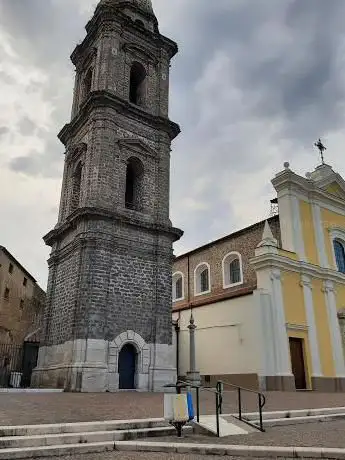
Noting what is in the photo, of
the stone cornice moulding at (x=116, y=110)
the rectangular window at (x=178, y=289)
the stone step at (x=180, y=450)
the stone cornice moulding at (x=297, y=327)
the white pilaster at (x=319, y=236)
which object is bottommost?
the stone step at (x=180, y=450)

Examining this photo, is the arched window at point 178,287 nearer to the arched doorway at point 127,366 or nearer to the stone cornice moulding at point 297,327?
the stone cornice moulding at point 297,327

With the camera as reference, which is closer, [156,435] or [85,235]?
[156,435]

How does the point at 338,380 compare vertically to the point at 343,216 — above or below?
below

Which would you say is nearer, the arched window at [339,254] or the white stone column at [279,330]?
the white stone column at [279,330]

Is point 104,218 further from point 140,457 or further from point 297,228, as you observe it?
A: point 140,457

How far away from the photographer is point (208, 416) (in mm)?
8289

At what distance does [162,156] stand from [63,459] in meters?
16.3

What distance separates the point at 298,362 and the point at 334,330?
3199 mm

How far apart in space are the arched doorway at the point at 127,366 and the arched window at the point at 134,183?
6.36 m

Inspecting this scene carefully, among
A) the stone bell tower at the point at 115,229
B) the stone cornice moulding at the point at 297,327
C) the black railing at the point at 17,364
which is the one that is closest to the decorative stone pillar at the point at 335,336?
the stone cornice moulding at the point at 297,327

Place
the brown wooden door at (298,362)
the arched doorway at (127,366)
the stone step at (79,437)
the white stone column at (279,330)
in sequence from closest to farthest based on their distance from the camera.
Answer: the stone step at (79,437) → the arched doorway at (127,366) → the white stone column at (279,330) → the brown wooden door at (298,362)

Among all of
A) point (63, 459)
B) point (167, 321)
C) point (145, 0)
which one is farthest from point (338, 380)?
point (145, 0)

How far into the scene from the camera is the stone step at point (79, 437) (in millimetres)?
5744

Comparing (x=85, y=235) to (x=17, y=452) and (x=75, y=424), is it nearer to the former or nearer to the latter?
(x=75, y=424)
